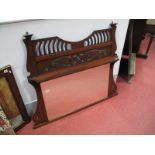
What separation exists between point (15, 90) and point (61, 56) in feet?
1.65

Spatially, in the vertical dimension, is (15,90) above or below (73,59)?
below

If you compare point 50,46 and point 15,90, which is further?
point 15,90

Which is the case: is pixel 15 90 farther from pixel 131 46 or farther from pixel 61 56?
pixel 131 46

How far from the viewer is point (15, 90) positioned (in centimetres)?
144

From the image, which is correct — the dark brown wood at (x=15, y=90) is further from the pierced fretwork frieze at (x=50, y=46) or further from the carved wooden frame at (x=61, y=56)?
the pierced fretwork frieze at (x=50, y=46)

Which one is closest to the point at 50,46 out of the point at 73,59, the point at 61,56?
the point at 61,56

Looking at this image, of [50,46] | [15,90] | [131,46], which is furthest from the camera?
[131,46]

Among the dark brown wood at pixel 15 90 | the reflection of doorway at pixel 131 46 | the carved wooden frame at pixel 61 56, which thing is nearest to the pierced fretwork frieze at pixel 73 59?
the carved wooden frame at pixel 61 56

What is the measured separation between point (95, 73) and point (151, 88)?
0.94m

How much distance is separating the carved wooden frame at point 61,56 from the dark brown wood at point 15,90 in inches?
4.3

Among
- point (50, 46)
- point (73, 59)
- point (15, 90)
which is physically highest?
point (50, 46)

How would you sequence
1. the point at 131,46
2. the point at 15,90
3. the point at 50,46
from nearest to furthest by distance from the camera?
the point at 50,46
the point at 15,90
the point at 131,46

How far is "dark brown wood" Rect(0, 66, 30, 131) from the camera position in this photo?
4.32 ft

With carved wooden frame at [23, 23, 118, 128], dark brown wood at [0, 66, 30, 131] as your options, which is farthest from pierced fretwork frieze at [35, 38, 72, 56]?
dark brown wood at [0, 66, 30, 131]
